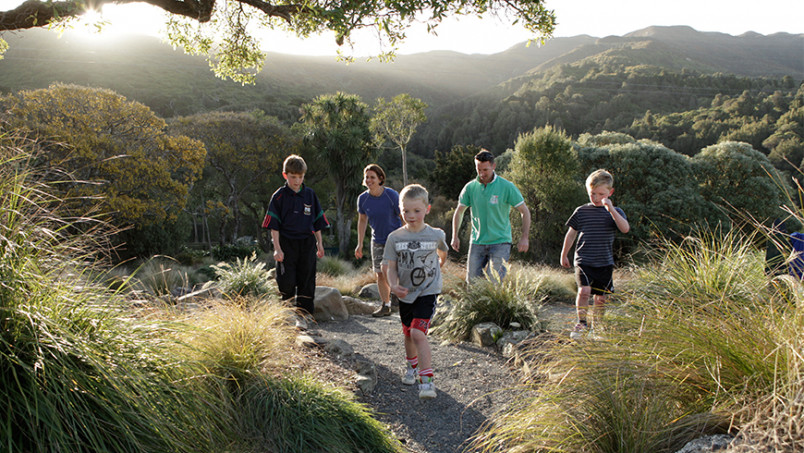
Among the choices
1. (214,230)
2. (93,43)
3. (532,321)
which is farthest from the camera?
(93,43)

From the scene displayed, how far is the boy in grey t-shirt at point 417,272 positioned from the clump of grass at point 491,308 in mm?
1625

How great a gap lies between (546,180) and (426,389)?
20.9 meters

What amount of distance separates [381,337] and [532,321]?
1.83 meters

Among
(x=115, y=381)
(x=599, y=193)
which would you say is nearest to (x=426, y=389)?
(x=115, y=381)

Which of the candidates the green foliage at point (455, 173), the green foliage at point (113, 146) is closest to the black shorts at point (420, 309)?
the green foliage at point (113, 146)

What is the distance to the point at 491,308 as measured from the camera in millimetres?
4977

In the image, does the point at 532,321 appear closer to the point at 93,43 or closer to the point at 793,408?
the point at 793,408

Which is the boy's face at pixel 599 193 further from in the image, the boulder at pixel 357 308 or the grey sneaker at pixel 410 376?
the boulder at pixel 357 308

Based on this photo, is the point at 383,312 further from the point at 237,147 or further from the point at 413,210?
the point at 237,147

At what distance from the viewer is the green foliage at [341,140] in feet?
86.4

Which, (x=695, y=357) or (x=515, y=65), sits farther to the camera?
(x=515, y=65)

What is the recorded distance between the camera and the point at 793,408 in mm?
1530

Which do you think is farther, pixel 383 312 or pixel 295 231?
pixel 383 312

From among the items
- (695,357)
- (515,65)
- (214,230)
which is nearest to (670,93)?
(214,230)
